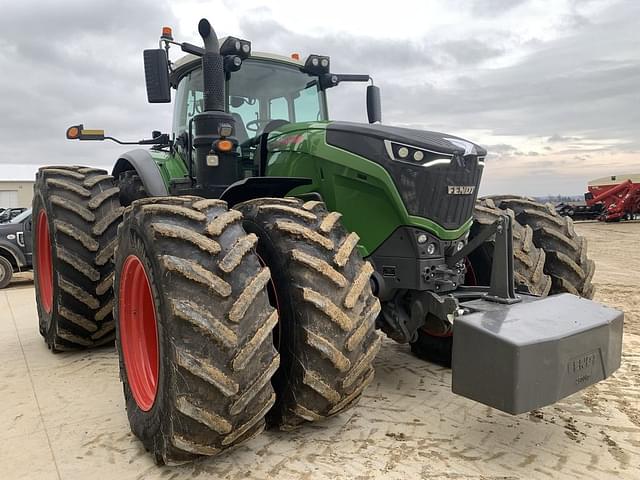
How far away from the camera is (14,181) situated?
40.8 m

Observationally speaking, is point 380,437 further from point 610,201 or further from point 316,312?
point 610,201

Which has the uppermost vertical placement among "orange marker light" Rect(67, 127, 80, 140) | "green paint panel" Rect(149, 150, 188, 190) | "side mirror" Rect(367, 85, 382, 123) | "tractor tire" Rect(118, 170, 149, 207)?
"side mirror" Rect(367, 85, 382, 123)

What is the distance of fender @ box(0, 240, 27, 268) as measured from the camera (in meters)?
10.0

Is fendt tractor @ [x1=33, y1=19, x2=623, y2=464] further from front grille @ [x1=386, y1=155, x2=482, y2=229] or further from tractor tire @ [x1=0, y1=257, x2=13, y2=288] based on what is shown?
tractor tire @ [x1=0, y1=257, x2=13, y2=288]

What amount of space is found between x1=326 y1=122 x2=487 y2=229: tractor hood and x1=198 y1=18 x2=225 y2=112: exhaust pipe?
837mm

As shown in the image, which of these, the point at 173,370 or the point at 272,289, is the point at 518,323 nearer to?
the point at 272,289

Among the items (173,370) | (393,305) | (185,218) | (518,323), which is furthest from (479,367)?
(185,218)

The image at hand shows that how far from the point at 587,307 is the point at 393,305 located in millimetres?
1127

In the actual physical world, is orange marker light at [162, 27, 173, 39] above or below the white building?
above

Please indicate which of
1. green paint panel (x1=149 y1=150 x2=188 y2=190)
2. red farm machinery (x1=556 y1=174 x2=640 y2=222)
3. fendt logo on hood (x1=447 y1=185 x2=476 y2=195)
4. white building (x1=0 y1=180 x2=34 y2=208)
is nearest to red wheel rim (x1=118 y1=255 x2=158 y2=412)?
green paint panel (x1=149 y1=150 x2=188 y2=190)

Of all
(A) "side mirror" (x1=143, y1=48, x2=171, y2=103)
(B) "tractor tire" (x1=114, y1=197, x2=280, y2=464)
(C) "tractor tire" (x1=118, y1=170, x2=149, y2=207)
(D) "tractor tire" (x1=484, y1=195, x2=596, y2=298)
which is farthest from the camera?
(C) "tractor tire" (x1=118, y1=170, x2=149, y2=207)

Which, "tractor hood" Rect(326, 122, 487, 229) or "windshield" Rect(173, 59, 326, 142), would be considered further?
"windshield" Rect(173, 59, 326, 142)

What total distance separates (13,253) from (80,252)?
6966mm

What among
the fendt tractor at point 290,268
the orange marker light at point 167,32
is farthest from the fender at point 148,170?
the orange marker light at point 167,32
